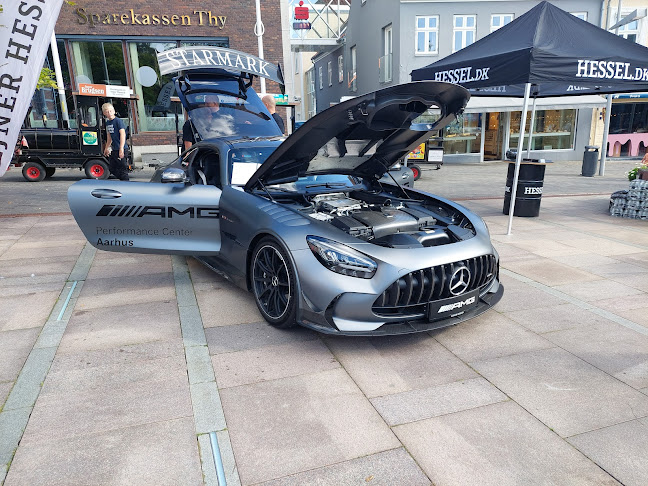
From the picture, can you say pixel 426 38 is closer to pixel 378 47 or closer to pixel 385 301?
pixel 378 47

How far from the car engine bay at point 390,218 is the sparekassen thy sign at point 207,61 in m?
5.49

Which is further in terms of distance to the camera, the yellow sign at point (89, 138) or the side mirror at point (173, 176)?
the yellow sign at point (89, 138)

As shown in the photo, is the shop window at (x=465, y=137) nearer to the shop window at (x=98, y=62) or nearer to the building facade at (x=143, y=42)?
the building facade at (x=143, y=42)

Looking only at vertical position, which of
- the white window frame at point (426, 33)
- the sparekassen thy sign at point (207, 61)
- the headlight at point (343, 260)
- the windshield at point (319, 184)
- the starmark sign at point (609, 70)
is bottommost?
the headlight at point (343, 260)

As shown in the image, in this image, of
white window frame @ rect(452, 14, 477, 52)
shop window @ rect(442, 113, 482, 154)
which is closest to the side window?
shop window @ rect(442, 113, 482, 154)

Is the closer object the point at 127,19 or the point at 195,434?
the point at 195,434

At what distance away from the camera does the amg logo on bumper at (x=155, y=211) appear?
4.29m

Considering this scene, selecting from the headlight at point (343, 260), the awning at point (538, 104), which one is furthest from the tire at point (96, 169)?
the awning at point (538, 104)

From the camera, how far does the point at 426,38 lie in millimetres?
19750

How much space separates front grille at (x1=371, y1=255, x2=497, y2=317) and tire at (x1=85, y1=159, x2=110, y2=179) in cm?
1257

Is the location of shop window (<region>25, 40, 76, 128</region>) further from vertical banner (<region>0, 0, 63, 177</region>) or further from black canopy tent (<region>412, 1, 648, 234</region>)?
black canopy tent (<region>412, 1, 648, 234</region>)

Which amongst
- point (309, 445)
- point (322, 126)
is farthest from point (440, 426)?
point (322, 126)

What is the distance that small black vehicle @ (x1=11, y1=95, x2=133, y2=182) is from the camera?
510 inches

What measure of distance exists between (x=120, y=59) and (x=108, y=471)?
2110 centimetres
